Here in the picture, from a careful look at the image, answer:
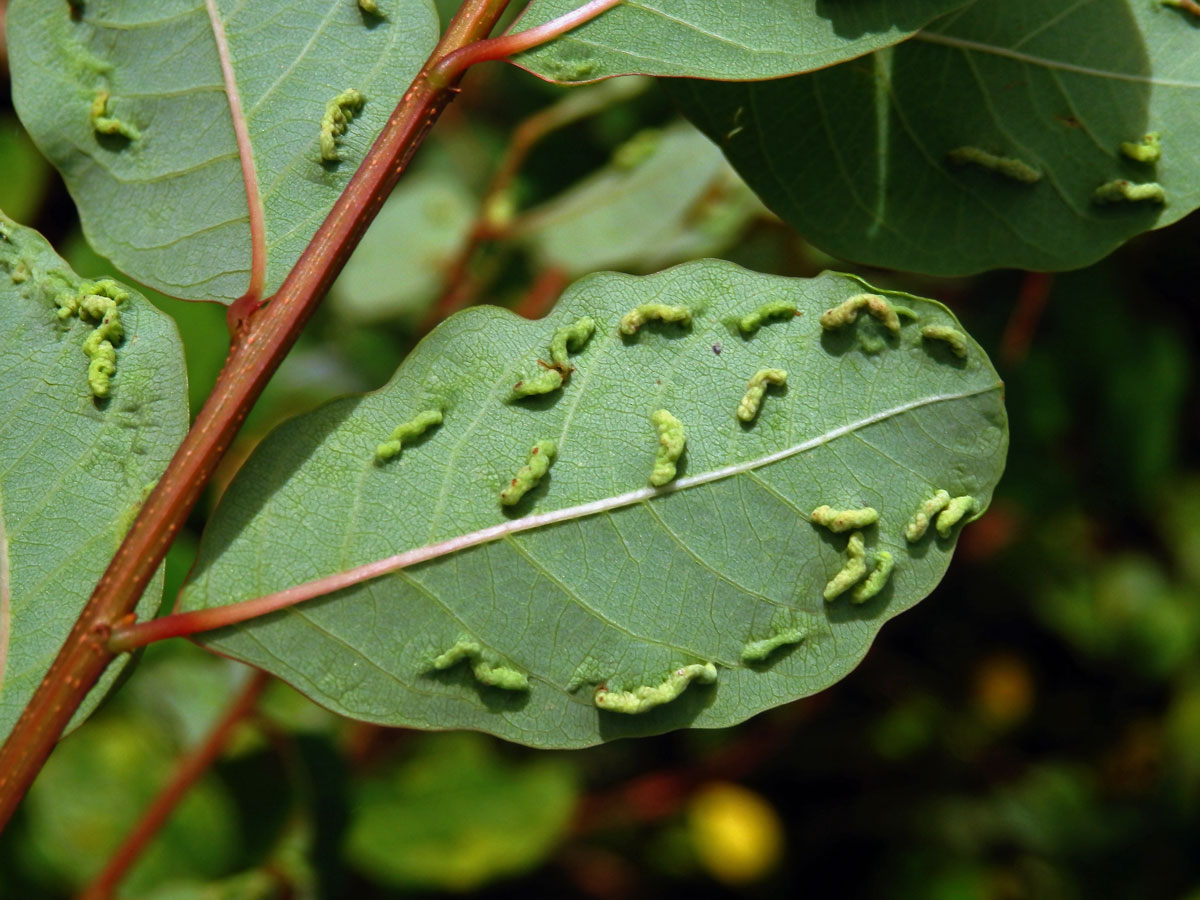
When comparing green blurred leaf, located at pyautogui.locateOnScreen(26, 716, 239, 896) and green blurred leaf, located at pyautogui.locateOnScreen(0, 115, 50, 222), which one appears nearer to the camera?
green blurred leaf, located at pyautogui.locateOnScreen(26, 716, 239, 896)

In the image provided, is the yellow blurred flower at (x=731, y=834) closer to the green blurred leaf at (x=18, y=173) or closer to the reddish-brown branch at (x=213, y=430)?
the reddish-brown branch at (x=213, y=430)

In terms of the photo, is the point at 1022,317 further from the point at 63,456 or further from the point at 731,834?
the point at 63,456

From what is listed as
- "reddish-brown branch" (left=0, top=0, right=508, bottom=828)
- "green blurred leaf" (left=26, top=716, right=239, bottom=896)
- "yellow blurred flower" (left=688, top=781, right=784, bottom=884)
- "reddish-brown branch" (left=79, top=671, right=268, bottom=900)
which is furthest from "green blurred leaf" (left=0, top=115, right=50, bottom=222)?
"yellow blurred flower" (left=688, top=781, right=784, bottom=884)

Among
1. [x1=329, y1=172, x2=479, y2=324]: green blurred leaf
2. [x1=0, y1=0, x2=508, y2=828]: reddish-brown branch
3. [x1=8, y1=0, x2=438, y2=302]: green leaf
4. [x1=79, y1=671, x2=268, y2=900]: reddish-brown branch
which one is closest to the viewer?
[x1=0, y1=0, x2=508, y2=828]: reddish-brown branch

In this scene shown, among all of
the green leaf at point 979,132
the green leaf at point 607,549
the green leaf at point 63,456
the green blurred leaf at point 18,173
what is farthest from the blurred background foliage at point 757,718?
the green leaf at point 607,549

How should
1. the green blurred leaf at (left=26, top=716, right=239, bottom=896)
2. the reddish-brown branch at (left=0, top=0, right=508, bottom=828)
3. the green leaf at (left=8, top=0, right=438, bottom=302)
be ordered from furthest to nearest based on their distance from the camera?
1. the green blurred leaf at (left=26, top=716, right=239, bottom=896)
2. the green leaf at (left=8, top=0, right=438, bottom=302)
3. the reddish-brown branch at (left=0, top=0, right=508, bottom=828)

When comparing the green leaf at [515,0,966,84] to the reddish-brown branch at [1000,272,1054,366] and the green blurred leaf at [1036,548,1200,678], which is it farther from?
the green blurred leaf at [1036,548,1200,678]

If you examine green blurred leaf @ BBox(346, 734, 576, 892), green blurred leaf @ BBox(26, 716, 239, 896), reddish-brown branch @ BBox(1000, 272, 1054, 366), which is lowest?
green blurred leaf @ BBox(346, 734, 576, 892)
